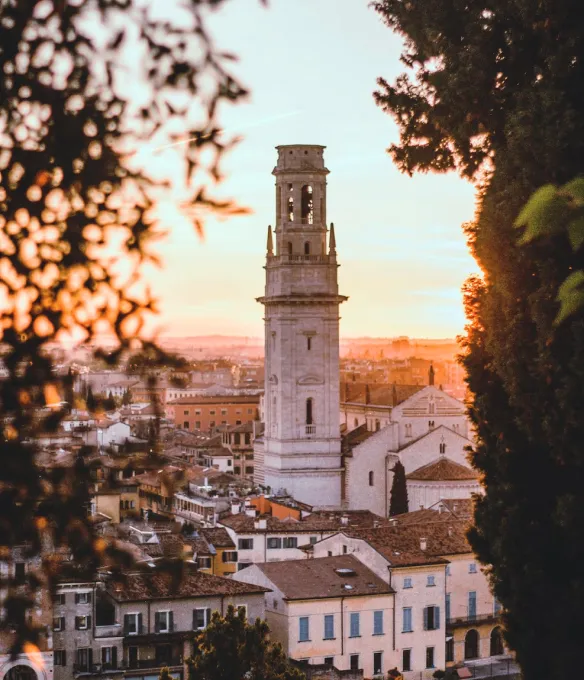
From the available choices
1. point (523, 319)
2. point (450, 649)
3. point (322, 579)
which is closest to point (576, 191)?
point (523, 319)

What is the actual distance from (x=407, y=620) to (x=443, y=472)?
57.9ft

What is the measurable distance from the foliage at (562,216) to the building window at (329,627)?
2572 cm

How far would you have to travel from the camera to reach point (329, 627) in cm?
2803

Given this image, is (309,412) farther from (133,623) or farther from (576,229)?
(576,229)

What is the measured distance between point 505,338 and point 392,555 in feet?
64.6

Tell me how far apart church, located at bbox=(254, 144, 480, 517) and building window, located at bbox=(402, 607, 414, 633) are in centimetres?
1818

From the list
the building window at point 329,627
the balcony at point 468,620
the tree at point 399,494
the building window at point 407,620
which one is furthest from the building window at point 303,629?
the tree at point 399,494

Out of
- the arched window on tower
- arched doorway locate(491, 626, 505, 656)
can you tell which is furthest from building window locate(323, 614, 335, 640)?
the arched window on tower

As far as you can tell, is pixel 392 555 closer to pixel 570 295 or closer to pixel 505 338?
pixel 505 338

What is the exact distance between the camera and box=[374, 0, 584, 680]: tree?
33.5ft

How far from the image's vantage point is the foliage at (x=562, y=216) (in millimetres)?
2668

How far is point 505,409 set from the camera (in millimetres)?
11312

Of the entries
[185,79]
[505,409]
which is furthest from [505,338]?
[185,79]

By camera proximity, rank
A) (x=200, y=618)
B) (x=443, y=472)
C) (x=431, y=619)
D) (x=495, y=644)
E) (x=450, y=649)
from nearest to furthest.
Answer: (x=200, y=618), (x=431, y=619), (x=450, y=649), (x=495, y=644), (x=443, y=472)
